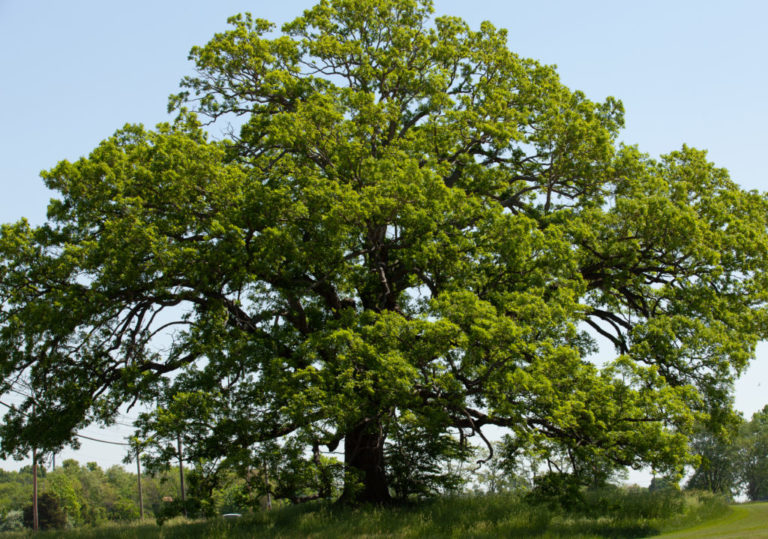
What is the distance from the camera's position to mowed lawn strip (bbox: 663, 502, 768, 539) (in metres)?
12.0

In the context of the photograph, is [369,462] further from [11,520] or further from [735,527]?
[11,520]

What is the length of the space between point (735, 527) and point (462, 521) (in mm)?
6111

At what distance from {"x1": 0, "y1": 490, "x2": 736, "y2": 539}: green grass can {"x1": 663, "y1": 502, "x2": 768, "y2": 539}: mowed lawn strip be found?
39cm

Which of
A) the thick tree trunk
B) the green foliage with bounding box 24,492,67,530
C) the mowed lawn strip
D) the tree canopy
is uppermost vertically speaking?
the tree canopy

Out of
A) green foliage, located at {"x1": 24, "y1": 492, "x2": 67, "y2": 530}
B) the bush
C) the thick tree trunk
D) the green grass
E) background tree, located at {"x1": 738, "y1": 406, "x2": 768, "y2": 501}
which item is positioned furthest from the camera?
the bush

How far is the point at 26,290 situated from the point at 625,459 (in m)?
15.3

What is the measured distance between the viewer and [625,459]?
13.7m

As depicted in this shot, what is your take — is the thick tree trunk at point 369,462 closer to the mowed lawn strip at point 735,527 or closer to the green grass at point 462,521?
the green grass at point 462,521

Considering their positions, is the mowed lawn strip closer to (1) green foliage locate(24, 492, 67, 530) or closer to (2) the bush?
(1) green foliage locate(24, 492, 67, 530)

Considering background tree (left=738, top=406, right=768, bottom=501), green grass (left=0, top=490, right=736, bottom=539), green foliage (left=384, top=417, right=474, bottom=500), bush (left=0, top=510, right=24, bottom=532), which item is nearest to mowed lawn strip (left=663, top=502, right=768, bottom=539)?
green grass (left=0, top=490, right=736, bottom=539)

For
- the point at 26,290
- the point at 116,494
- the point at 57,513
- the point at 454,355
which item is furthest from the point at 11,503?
the point at 454,355

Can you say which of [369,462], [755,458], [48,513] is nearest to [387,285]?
[369,462]

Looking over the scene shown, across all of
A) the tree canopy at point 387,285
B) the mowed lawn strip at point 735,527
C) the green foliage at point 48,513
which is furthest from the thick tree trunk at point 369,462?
the green foliage at point 48,513

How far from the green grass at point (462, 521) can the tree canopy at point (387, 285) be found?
118 centimetres
